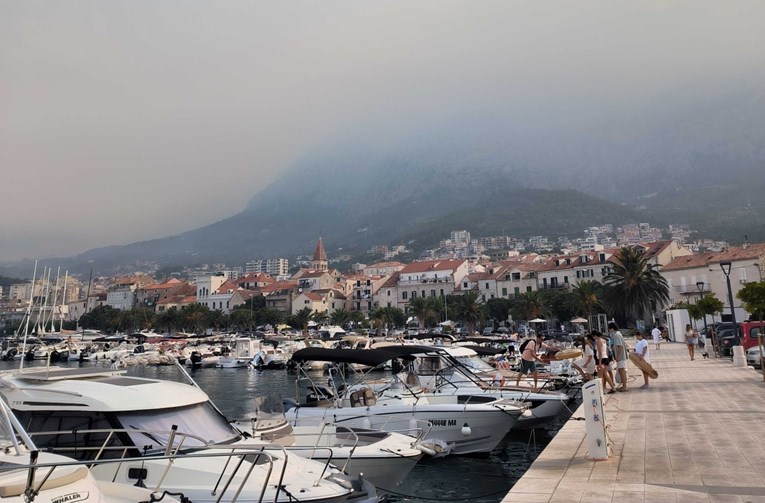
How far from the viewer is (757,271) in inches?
2645

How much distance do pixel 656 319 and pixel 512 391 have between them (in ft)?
254

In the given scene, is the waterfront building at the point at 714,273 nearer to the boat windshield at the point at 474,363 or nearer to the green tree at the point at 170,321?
the boat windshield at the point at 474,363

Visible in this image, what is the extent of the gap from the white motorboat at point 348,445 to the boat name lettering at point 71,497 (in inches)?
186

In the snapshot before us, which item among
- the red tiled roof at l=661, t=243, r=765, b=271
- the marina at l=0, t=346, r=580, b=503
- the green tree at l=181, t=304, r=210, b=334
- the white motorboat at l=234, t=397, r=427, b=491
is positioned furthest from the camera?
the green tree at l=181, t=304, r=210, b=334

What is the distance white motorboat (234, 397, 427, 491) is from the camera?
1057 centimetres

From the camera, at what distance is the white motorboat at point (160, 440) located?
25.4 ft

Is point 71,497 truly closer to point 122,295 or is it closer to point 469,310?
point 469,310

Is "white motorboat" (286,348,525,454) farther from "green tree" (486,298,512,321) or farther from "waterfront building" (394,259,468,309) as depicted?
"waterfront building" (394,259,468,309)

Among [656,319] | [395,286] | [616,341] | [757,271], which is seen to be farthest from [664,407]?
[395,286]

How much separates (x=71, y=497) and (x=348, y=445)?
692 cm

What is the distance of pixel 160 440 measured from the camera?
860cm

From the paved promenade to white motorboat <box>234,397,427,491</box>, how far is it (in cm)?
303

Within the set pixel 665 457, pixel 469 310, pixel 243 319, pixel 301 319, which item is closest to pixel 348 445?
pixel 665 457

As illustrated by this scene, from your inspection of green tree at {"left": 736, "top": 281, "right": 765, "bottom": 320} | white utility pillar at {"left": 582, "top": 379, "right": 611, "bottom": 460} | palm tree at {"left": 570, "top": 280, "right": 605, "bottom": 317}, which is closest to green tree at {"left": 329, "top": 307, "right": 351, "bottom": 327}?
palm tree at {"left": 570, "top": 280, "right": 605, "bottom": 317}
